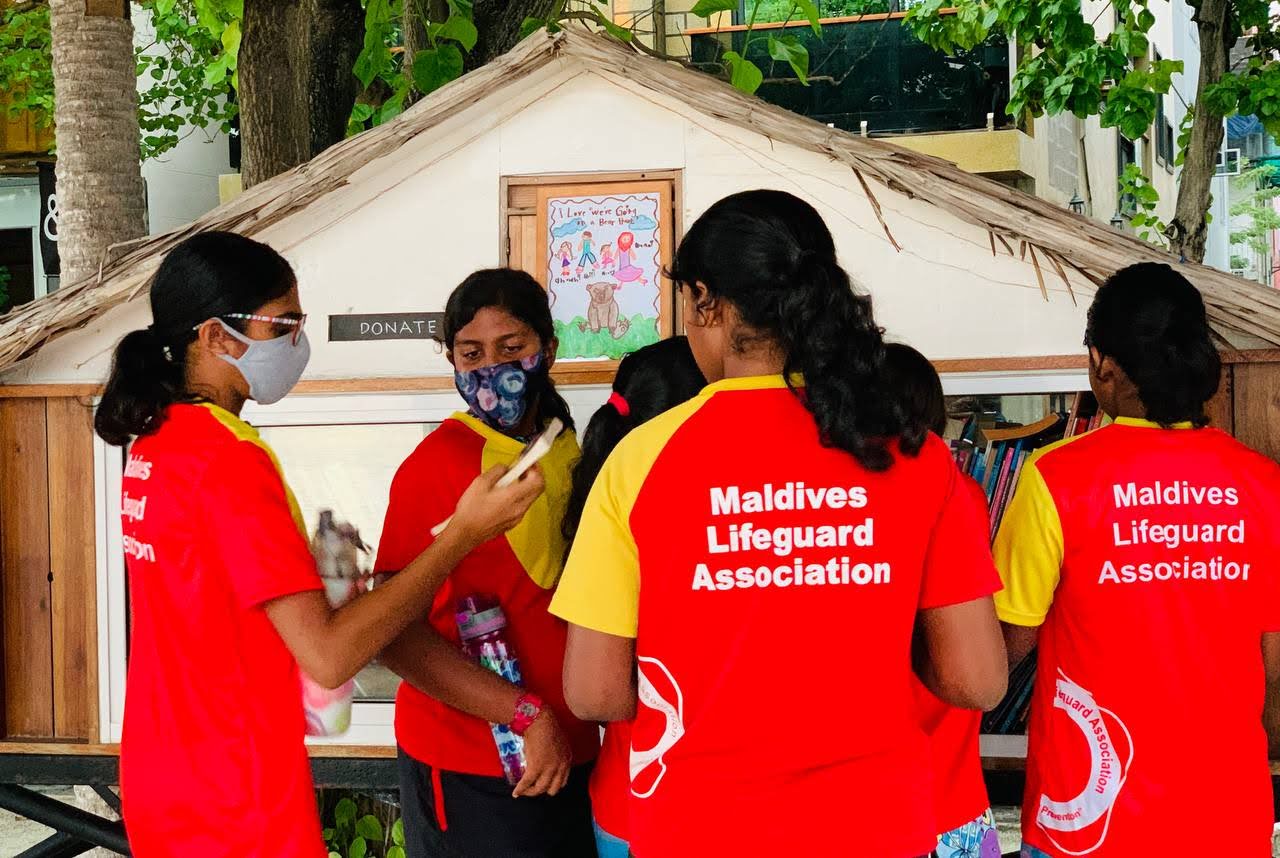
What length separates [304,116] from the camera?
18.0 feet

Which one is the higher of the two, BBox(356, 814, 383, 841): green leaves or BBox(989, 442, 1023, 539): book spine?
BBox(989, 442, 1023, 539): book spine

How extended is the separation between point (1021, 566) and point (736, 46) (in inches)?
460

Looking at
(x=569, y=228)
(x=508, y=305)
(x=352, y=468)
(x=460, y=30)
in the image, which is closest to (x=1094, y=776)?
(x=508, y=305)

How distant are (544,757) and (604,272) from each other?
1817mm

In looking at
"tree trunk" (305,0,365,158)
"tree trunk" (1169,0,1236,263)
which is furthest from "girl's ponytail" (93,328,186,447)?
"tree trunk" (1169,0,1236,263)

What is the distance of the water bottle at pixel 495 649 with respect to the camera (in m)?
A: 2.45

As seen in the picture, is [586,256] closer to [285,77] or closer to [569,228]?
[569,228]

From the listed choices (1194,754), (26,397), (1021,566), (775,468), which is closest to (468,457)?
(775,468)

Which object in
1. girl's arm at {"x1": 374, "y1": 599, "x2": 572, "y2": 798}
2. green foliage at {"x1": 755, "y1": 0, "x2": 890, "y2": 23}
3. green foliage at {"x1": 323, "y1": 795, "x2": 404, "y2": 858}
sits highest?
green foliage at {"x1": 755, "y1": 0, "x2": 890, "y2": 23}

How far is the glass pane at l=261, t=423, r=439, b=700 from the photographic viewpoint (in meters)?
4.02

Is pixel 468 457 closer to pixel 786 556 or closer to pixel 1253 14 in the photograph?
pixel 786 556

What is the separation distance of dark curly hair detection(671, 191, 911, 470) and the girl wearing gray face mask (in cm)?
49

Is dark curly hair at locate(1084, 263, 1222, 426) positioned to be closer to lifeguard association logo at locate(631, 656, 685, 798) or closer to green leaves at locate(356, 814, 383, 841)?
lifeguard association logo at locate(631, 656, 685, 798)

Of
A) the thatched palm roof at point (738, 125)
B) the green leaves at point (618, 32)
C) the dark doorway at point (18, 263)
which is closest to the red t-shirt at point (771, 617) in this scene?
the thatched palm roof at point (738, 125)
